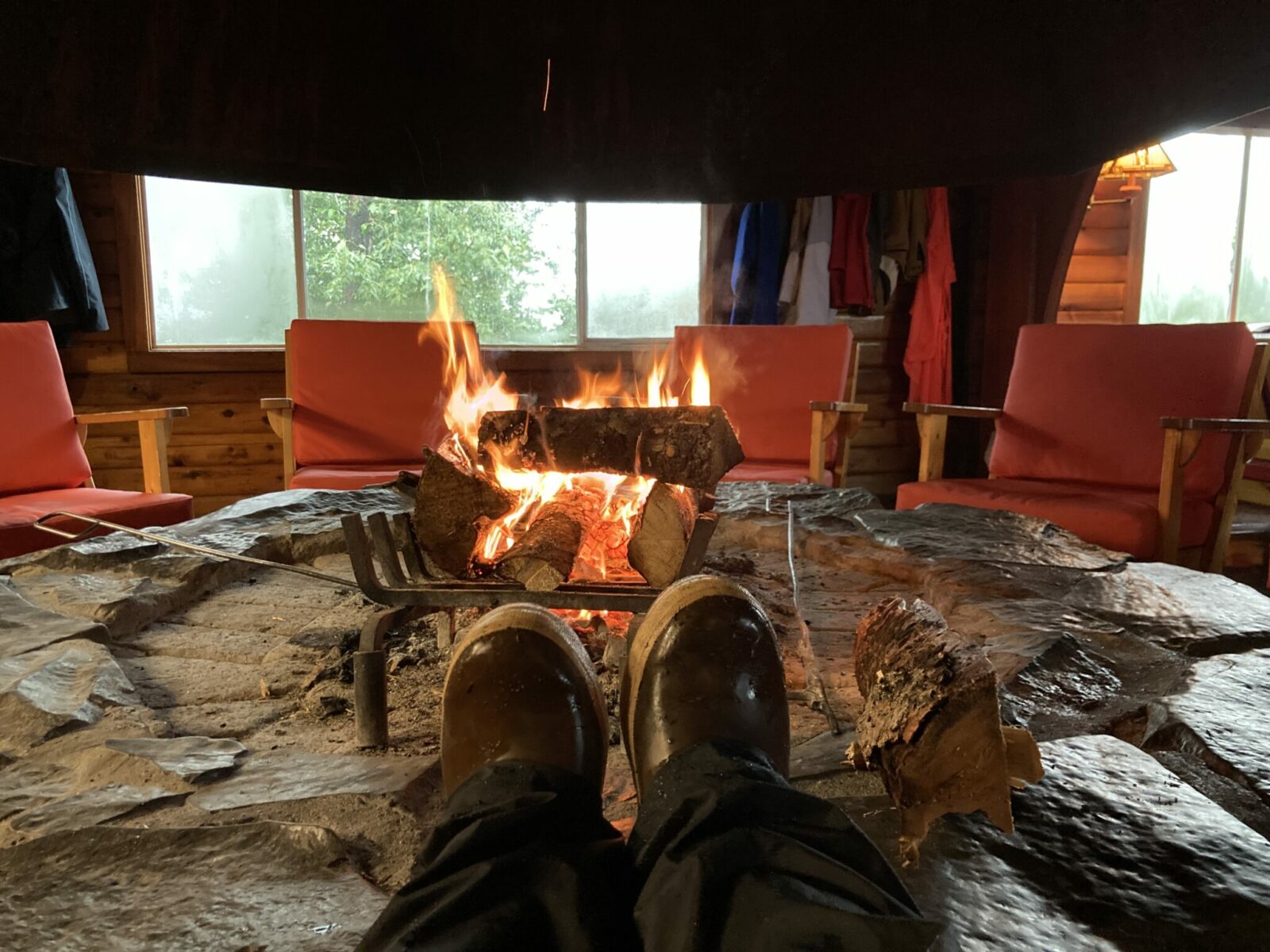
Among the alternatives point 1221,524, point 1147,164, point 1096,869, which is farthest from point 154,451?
point 1147,164

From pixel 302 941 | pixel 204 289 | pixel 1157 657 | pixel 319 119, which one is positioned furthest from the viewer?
pixel 204 289

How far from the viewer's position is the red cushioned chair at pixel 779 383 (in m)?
3.24

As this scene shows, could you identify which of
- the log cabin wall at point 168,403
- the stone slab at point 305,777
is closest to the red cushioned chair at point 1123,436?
the stone slab at point 305,777

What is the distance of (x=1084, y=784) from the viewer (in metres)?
0.96

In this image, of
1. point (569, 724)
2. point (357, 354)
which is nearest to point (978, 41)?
point (569, 724)

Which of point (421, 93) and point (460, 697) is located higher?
point (421, 93)

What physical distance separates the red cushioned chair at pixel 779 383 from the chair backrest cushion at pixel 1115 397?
2.07 ft

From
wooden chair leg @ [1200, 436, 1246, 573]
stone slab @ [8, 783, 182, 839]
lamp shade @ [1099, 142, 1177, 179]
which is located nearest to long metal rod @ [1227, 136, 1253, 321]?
lamp shade @ [1099, 142, 1177, 179]

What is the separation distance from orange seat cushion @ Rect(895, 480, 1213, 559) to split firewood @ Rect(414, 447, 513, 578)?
1599 millimetres

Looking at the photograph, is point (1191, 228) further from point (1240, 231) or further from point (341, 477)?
point (341, 477)

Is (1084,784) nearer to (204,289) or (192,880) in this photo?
(192,880)

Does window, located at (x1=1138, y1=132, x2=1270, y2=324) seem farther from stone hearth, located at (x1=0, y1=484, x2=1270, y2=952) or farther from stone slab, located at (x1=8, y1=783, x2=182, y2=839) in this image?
stone slab, located at (x1=8, y1=783, x2=182, y2=839)

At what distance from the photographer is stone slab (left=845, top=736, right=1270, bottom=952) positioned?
0.73 m

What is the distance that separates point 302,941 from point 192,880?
0.17 meters
